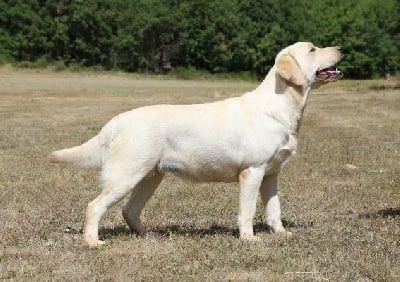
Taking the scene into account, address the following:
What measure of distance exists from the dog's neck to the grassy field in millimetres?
1248

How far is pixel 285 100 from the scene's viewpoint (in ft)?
23.0

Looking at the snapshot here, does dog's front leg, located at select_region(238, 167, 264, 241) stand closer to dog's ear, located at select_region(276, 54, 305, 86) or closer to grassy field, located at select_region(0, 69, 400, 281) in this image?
grassy field, located at select_region(0, 69, 400, 281)

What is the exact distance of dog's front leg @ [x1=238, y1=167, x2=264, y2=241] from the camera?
679cm

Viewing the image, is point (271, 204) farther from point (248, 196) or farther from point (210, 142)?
point (210, 142)

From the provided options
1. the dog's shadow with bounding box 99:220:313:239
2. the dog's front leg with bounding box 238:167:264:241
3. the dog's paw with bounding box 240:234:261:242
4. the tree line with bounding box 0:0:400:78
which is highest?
the dog's front leg with bounding box 238:167:264:241

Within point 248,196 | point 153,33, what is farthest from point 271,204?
point 153,33

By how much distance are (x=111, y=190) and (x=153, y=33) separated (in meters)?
70.5

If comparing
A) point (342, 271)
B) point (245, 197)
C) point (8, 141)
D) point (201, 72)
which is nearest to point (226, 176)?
point (245, 197)

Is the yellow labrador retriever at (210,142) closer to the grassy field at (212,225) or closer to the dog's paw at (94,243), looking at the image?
the dog's paw at (94,243)

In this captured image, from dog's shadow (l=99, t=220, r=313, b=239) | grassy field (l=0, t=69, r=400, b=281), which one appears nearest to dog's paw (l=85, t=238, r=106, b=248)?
grassy field (l=0, t=69, r=400, b=281)

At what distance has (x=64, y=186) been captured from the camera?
1043 centimetres

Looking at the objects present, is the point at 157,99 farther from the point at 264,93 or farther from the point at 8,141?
the point at 264,93

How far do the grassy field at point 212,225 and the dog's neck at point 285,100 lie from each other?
4.09ft

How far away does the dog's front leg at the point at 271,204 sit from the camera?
7.35 m
